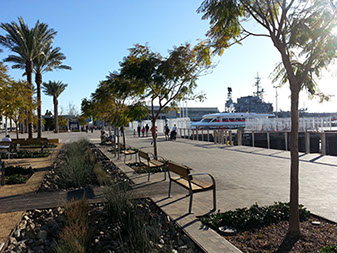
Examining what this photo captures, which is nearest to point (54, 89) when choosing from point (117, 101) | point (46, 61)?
point (46, 61)

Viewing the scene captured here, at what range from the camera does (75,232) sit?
13.6 ft

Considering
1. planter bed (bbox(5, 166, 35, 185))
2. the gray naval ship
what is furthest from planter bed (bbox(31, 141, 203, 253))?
the gray naval ship

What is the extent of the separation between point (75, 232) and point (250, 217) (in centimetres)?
263

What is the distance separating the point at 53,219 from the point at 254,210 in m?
3.48

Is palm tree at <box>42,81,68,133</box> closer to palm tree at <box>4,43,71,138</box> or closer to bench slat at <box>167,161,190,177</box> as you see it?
palm tree at <box>4,43,71,138</box>

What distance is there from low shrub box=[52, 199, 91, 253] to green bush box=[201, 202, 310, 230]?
185 centimetres

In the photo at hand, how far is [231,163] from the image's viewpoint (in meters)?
12.2

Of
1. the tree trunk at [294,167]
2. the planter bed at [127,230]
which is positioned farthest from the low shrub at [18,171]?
the tree trunk at [294,167]

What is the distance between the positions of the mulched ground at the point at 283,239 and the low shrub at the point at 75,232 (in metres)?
1.98

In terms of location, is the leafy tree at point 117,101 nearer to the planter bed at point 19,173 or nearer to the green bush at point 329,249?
the planter bed at point 19,173

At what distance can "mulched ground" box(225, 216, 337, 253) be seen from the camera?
3826 millimetres

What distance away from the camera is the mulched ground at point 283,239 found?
3.83m

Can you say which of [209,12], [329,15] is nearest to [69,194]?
[209,12]

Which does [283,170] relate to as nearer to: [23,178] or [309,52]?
[309,52]
